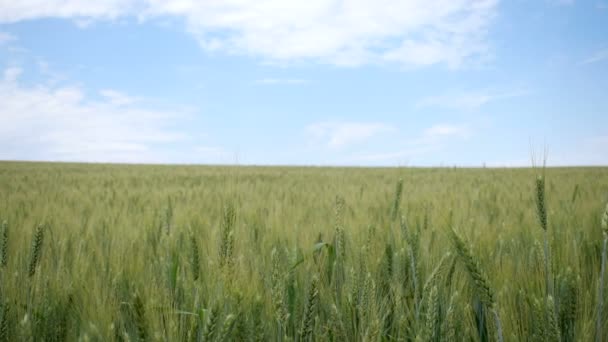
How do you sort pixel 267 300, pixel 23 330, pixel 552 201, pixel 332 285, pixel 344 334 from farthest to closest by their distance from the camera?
pixel 552 201, pixel 332 285, pixel 267 300, pixel 344 334, pixel 23 330

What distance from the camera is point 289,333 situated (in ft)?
4.35

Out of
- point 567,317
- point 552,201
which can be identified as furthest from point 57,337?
point 552,201

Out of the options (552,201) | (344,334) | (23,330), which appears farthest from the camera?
(552,201)

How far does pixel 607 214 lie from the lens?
104 centimetres

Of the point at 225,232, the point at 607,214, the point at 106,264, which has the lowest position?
the point at 106,264

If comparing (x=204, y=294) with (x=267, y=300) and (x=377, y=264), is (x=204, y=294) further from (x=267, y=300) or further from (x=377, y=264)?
(x=377, y=264)

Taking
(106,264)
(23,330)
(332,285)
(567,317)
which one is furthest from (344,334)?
(106,264)

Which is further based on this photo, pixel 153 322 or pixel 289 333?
pixel 289 333

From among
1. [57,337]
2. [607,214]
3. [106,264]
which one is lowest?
[57,337]

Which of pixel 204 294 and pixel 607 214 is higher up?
pixel 607 214

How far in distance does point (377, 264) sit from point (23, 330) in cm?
126

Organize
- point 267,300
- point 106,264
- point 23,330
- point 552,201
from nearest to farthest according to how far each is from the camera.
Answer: point 23,330 < point 267,300 < point 106,264 < point 552,201

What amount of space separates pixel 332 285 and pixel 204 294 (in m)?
0.55

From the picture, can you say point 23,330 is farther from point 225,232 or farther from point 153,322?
point 225,232
